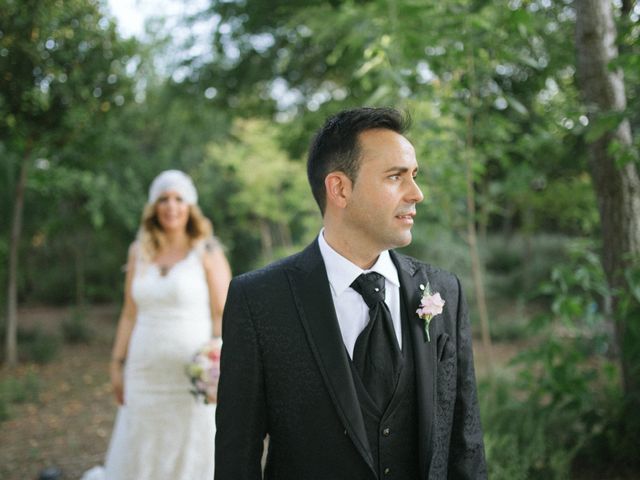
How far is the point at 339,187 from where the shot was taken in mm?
1877

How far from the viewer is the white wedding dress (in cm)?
365

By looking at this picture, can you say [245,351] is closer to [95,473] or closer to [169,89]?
[95,473]

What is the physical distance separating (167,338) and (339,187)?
238 centimetres

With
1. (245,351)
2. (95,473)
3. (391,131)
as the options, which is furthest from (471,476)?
(95,473)

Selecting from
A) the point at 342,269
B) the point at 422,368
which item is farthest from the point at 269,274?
the point at 422,368

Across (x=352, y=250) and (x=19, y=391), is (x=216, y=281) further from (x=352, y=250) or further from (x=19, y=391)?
(x=19, y=391)

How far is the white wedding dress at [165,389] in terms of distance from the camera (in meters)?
3.65

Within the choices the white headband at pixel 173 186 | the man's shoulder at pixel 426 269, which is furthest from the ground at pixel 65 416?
the man's shoulder at pixel 426 269

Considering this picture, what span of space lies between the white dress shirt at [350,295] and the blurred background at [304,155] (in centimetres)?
185

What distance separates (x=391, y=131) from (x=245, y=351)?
814 millimetres

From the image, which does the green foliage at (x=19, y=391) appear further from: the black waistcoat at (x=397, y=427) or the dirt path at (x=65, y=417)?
the black waistcoat at (x=397, y=427)

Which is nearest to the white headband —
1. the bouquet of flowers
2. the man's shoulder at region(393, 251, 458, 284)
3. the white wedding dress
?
the white wedding dress

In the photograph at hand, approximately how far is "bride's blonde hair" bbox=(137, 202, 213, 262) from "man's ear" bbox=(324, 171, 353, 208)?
233cm

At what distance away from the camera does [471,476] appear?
197 centimetres
